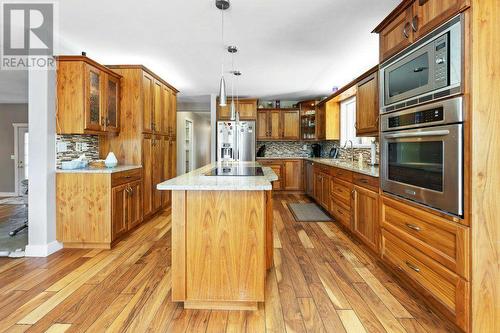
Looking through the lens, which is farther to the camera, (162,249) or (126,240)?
(126,240)

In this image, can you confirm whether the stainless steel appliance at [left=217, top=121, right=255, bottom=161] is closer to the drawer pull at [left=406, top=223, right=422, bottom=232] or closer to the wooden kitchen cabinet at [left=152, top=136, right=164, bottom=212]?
the wooden kitchen cabinet at [left=152, top=136, right=164, bottom=212]

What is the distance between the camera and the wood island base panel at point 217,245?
1958 millimetres

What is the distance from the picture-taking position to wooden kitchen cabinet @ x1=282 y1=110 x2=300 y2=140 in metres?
7.25

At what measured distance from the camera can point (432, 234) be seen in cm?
186

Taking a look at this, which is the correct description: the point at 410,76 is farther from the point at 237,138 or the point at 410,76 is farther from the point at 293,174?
the point at 293,174

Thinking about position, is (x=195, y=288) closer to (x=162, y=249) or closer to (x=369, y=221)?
(x=162, y=249)

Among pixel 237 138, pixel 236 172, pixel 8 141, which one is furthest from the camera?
pixel 8 141

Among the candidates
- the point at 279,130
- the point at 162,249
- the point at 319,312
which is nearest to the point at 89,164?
the point at 162,249

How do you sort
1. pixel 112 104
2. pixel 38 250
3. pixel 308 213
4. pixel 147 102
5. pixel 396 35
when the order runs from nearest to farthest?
pixel 396 35
pixel 38 250
pixel 112 104
pixel 147 102
pixel 308 213

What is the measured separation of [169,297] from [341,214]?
262cm

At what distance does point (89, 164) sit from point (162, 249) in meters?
1.58

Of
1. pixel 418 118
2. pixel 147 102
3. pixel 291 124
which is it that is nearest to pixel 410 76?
pixel 418 118

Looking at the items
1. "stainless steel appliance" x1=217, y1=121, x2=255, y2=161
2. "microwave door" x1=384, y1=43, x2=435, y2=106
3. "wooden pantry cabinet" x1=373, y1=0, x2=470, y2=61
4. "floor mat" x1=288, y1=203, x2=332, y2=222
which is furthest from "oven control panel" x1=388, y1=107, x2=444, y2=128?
"stainless steel appliance" x1=217, y1=121, x2=255, y2=161

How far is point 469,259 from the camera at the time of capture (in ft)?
5.11
